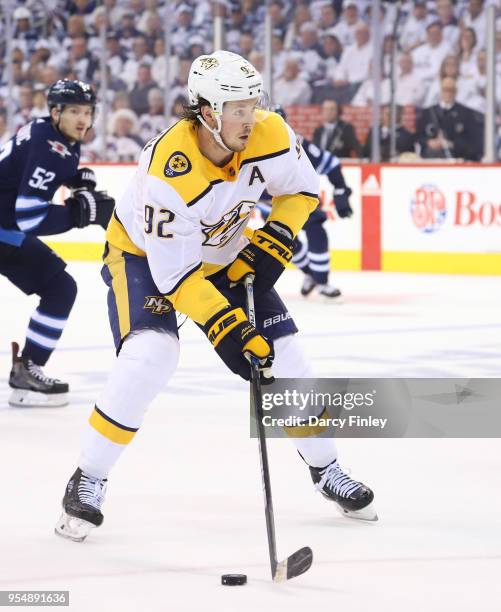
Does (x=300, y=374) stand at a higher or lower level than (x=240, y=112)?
lower

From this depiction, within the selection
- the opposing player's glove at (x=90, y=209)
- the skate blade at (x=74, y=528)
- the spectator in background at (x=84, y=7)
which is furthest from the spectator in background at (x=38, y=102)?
the skate blade at (x=74, y=528)

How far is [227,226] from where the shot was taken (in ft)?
11.0

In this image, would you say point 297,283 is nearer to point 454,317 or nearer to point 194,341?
point 454,317

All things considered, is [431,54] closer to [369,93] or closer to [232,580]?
[369,93]

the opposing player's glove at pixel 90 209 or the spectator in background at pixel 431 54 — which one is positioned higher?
the spectator in background at pixel 431 54

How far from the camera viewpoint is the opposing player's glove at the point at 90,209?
16.9 ft

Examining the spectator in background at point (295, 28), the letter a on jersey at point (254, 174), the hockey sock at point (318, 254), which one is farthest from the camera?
the spectator in background at point (295, 28)

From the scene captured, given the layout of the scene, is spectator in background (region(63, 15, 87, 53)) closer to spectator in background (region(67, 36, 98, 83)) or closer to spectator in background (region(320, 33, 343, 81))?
spectator in background (region(67, 36, 98, 83))

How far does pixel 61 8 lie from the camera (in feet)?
42.4

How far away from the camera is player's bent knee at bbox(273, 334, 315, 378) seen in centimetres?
342

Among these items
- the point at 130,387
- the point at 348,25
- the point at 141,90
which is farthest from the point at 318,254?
the point at 130,387

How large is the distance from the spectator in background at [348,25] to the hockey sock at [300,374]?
7.76m

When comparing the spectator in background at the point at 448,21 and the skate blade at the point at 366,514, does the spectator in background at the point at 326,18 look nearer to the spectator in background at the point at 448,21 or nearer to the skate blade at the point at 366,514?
the spectator in background at the point at 448,21

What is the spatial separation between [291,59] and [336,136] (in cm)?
113
